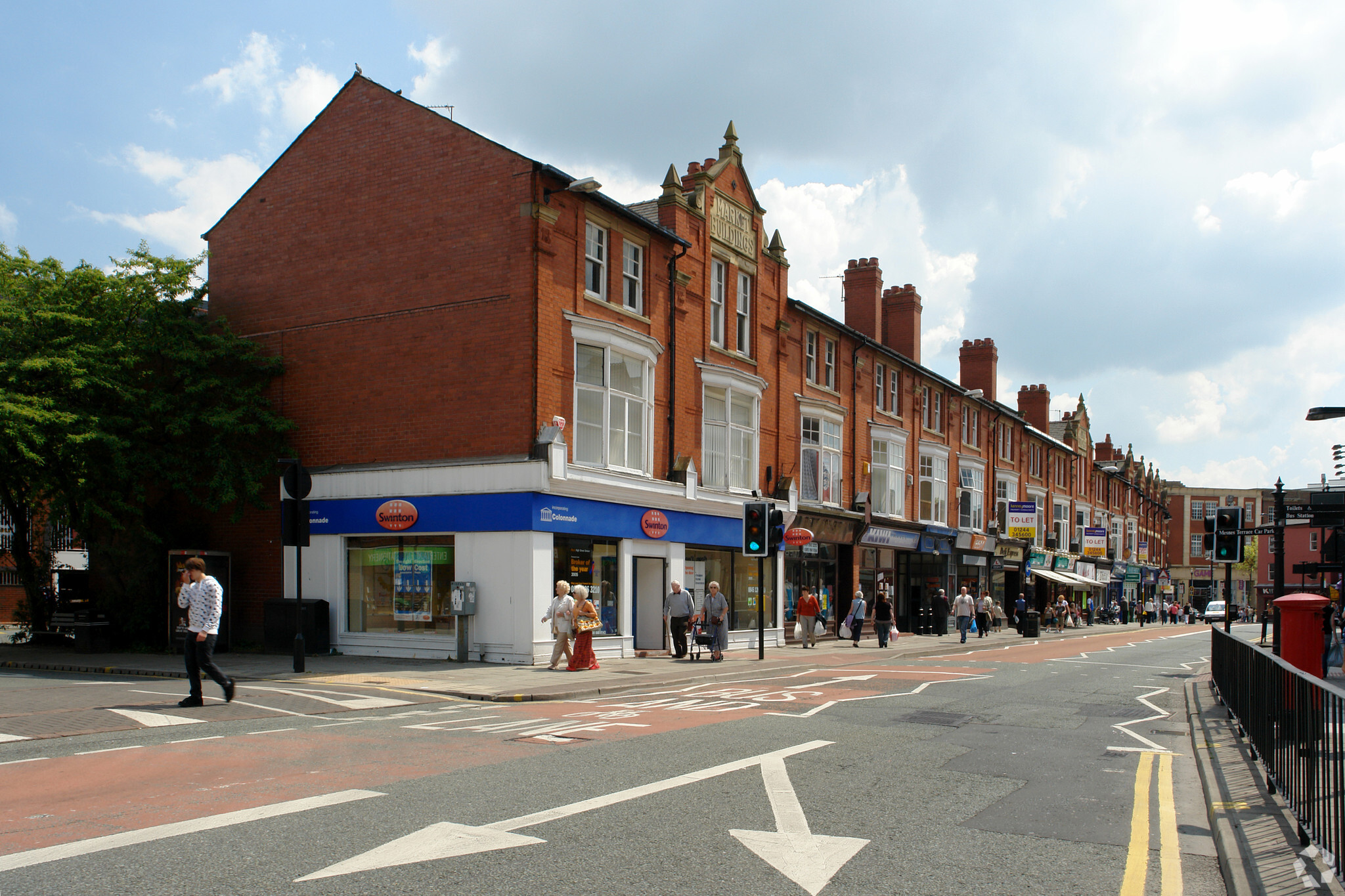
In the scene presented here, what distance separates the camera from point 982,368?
51.5 meters

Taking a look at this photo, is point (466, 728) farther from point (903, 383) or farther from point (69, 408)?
point (903, 383)

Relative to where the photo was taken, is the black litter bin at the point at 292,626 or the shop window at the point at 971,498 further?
the shop window at the point at 971,498

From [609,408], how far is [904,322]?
22768 mm

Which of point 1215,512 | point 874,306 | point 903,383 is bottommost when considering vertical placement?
point 1215,512

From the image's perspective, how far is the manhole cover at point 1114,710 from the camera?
13.4 metres

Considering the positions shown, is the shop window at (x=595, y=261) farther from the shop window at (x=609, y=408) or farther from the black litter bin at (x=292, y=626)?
the black litter bin at (x=292, y=626)

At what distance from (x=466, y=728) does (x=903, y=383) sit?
3048cm

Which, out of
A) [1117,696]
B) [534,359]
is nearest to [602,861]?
[1117,696]

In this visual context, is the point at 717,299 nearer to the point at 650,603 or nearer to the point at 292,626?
the point at 650,603

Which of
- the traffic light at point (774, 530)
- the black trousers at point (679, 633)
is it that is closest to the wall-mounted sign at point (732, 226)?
the traffic light at point (774, 530)

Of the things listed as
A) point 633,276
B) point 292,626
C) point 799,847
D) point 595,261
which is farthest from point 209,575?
point 799,847

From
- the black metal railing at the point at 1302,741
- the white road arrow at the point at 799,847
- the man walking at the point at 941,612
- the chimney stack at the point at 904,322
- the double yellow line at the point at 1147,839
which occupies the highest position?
the chimney stack at the point at 904,322

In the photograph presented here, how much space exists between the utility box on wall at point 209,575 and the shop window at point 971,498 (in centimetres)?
2992

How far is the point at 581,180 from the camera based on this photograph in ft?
67.2
